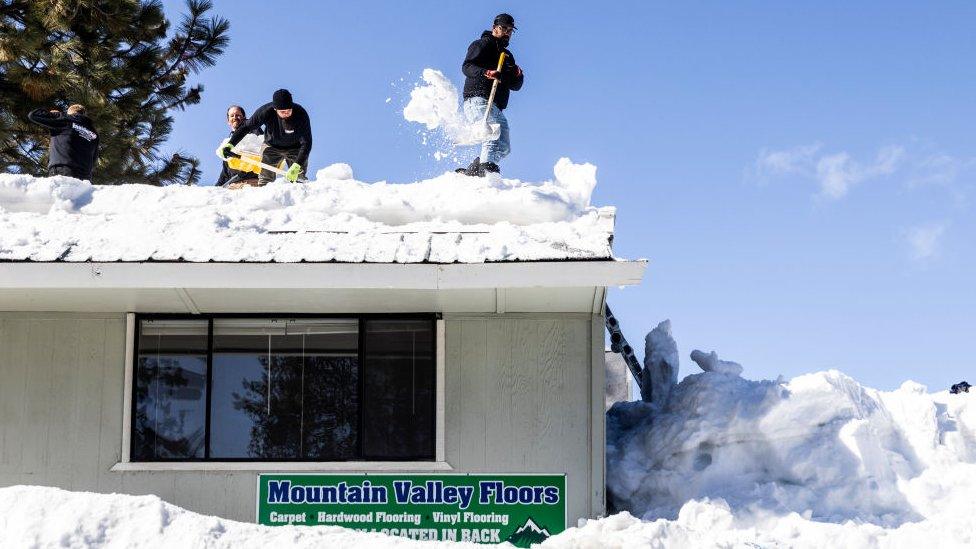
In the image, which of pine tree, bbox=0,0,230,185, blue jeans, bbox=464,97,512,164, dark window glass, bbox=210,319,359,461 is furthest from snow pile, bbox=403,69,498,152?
pine tree, bbox=0,0,230,185

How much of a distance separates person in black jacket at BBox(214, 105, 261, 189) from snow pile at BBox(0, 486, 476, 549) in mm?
6147

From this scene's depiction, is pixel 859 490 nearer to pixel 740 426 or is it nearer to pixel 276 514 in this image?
pixel 740 426

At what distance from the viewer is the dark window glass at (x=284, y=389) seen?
1092 centimetres


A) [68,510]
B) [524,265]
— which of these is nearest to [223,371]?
[524,265]

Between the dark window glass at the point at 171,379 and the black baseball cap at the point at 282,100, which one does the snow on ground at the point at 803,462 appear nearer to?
the dark window glass at the point at 171,379

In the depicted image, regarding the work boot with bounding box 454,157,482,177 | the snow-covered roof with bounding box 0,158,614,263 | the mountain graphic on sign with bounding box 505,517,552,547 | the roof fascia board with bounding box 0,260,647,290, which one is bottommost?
the mountain graphic on sign with bounding box 505,517,552,547

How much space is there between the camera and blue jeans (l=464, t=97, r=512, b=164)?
12.4m

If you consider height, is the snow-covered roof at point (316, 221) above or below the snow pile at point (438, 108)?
below

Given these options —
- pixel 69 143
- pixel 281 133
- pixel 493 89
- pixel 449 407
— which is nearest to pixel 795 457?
pixel 449 407

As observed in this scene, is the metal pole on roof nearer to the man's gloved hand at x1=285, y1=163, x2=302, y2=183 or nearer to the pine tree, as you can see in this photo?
the man's gloved hand at x1=285, y1=163, x2=302, y2=183

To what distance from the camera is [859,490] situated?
1098 centimetres

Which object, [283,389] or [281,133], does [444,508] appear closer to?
[283,389]

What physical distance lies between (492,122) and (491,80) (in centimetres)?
42

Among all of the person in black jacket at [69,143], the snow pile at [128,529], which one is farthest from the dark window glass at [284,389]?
the snow pile at [128,529]
